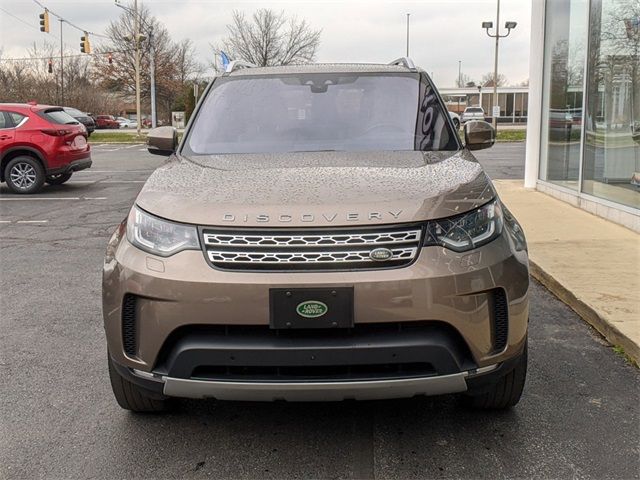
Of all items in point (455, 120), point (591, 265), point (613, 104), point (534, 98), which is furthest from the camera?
point (455, 120)

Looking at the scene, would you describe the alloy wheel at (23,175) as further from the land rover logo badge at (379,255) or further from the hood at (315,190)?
the land rover logo badge at (379,255)

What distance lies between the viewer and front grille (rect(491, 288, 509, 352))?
278 centimetres

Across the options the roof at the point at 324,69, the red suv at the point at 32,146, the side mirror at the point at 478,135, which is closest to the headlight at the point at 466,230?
the side mirror at the point at 478,135

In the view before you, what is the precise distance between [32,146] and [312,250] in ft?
38.2

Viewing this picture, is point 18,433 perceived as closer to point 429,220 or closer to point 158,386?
point 158,386

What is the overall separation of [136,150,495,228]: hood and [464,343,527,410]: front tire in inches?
33.0

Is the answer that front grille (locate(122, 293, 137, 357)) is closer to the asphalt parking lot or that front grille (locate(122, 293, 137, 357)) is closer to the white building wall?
the asphalt parking lot

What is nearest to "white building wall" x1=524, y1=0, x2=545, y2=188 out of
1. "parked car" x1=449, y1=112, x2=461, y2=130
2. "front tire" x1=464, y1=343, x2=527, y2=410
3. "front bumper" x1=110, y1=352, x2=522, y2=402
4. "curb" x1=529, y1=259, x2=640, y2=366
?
"parked car" x1=449, y1=112, x2=461, y2=130

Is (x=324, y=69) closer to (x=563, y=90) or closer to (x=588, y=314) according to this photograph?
(x=588, y=314)

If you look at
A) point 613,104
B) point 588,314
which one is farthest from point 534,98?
point 588,314

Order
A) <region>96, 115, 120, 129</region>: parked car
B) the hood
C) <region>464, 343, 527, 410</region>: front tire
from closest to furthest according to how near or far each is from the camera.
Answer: the hood → <region>464, 343, 527, 410</region>: front tire → <region>96, 115, 120, 129</region>: parked car

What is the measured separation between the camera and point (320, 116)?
407 cm

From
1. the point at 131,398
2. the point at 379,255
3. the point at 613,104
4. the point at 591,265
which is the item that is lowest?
the point at 131,398

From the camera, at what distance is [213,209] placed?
2789mm
